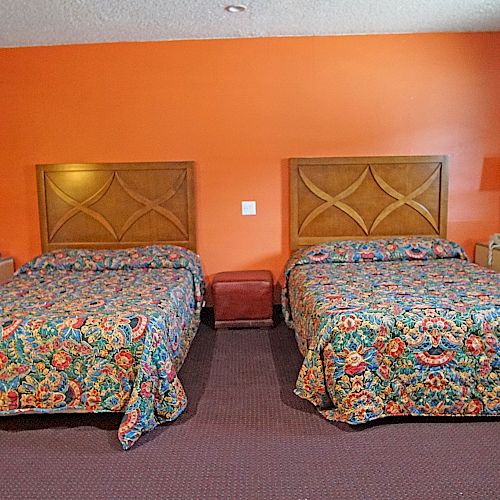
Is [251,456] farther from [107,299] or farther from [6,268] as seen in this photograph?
[6,268]

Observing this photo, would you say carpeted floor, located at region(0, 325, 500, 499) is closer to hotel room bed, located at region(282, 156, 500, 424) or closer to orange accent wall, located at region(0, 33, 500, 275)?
hotel room bed, located at region(282, 156, 500, 424)

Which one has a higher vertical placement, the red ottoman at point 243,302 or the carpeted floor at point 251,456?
the red ottoman at point 243,302

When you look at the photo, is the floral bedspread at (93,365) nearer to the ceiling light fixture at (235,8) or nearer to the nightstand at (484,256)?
the ceiling light fixture at (235,8)

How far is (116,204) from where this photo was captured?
4254mm

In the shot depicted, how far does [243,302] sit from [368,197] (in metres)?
1.36

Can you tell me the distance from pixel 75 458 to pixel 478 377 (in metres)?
1.82

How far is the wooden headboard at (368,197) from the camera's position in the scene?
13.8 feet

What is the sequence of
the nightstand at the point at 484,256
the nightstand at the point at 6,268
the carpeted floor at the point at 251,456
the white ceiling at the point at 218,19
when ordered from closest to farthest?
the carpeted floor at the point at 251,456
the white ceiling at the point at 218,19
the nightstand at the point at 484,256
the nightstand at the point at 6,268

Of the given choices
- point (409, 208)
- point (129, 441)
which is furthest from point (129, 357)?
point (409, 208)

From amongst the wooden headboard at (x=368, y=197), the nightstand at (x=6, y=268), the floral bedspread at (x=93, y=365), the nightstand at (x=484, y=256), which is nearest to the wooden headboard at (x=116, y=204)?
the nightstand at (x=6, y=268)

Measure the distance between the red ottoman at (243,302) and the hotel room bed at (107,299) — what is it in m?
0.19

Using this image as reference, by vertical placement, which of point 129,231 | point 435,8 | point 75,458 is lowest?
point 75,458

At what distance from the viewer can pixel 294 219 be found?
4.25 m

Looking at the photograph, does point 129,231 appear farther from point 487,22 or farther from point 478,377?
point 487,22
